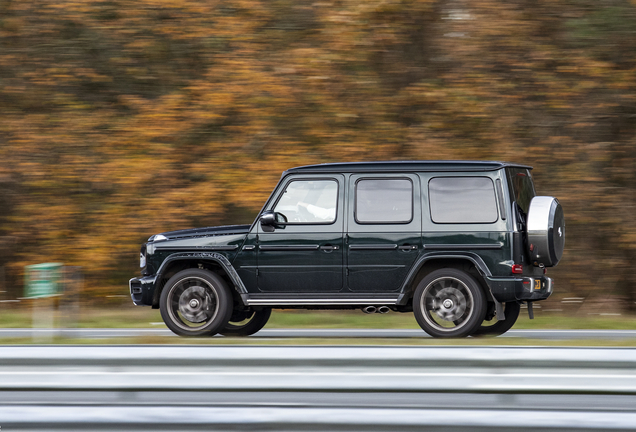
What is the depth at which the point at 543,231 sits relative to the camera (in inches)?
317

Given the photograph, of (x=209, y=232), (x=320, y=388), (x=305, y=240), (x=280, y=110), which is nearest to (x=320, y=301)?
(x=305, y=240)

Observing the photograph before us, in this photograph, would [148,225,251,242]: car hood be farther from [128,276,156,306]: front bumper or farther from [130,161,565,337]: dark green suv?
[128,276,156,306]: front bumper

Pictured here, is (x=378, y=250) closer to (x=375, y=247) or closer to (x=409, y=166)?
(x=375, y=247)

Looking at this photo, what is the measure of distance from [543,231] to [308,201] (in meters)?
2.38

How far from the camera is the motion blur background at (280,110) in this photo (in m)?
14.2

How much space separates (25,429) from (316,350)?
1637 mm

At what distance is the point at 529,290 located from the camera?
8039mm

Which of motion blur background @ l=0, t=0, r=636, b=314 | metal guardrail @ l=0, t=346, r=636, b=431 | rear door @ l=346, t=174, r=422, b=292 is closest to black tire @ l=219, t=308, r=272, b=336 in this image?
rear door @ l=346, t=174, r=422, b=292

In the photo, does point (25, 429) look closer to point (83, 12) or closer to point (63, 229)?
point (63, 229)

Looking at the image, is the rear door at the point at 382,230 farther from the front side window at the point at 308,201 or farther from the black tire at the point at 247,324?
the black tire at the point at 247,324

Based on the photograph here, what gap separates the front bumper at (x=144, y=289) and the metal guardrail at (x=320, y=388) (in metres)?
3.98

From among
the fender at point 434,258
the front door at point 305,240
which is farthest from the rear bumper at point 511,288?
the front door at point 305,240

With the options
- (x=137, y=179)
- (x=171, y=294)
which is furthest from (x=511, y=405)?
(x=137, y=179)

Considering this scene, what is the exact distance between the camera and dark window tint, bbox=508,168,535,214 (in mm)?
8422
